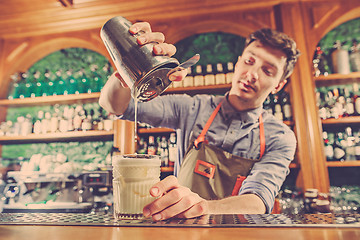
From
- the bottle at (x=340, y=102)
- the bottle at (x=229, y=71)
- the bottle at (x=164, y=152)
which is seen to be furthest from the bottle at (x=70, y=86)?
the bottle at (x=340, y=102)

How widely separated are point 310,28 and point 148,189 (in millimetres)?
2910

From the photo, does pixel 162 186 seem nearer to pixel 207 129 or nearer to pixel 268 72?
pixel 207 129

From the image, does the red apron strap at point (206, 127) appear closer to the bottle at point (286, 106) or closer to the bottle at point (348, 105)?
the bottle at point (286, 106)

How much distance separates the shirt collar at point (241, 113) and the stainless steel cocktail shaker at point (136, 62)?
0.79 metres

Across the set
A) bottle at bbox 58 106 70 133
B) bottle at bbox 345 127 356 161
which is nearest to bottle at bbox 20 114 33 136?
bottle at bbox 58 106 70 133

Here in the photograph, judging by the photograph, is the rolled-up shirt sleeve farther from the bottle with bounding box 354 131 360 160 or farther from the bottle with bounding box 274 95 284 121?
the bottle with bounding box 354 131 360 160

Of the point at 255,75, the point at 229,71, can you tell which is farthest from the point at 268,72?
the point at 229,71

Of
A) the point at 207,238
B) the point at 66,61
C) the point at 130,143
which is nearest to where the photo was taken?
the point at 207,238

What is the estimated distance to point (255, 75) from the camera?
1.53 meters

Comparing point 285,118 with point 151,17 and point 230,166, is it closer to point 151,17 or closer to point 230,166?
point 230,166

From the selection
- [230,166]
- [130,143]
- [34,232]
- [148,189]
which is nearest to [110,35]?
[148,189]

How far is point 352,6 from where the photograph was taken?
112 inches

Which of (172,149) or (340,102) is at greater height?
(340,102)

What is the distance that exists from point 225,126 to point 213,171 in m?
0.29
